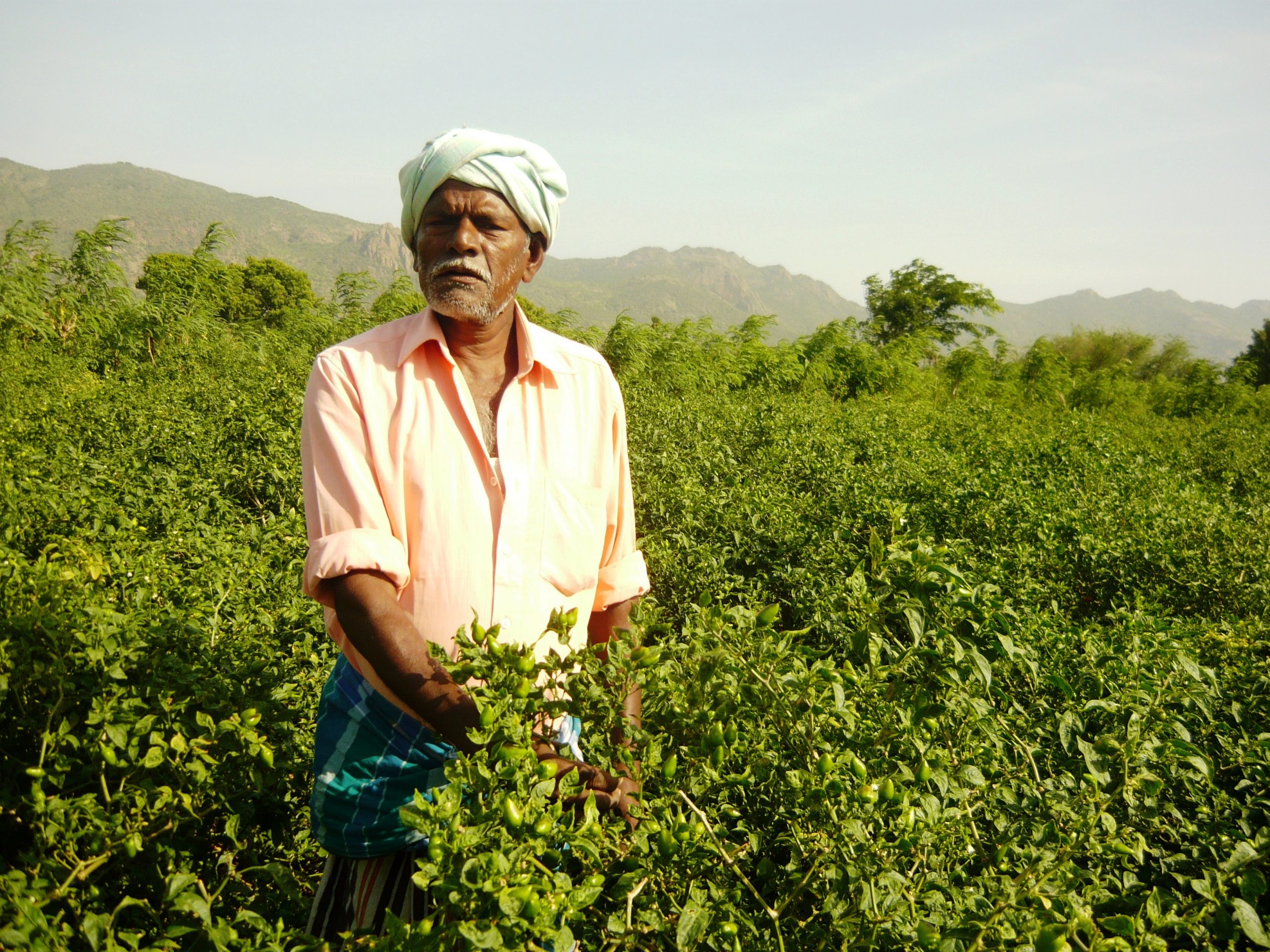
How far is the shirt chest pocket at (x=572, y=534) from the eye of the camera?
1.59 meters

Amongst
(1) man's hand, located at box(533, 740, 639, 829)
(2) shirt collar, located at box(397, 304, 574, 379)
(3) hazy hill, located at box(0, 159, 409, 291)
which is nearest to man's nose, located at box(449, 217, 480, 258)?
(2) shirt collar, located at box(397, 304, 574, 379)

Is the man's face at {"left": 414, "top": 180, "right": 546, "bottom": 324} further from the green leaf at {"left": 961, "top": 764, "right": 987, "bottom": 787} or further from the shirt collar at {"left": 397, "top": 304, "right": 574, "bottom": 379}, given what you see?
the green leaf at {"left": 961, "top": 764, "right": 987, "bottom": 787}

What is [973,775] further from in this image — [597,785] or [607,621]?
[607,621]

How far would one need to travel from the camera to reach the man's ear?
1.76 metres

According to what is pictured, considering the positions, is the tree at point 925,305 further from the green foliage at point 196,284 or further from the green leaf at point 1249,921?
the green leaf at point 1249,921

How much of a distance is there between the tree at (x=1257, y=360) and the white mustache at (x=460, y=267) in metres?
27.9

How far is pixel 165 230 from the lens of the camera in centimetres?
16550

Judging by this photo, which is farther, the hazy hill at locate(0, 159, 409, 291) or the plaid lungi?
the hazy hill at locate(0, 159, 409, 291)

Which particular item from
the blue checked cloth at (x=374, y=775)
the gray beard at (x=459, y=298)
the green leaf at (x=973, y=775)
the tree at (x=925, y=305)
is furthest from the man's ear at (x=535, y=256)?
the tree at (x=925, y=305)

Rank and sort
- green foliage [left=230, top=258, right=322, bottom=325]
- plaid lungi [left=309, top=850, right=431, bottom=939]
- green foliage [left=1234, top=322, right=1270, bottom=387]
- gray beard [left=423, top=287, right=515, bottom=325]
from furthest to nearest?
green foliage [left=230, top=258, right=322, bottom=325] < green foliage [left=1234, top=322, right=1270, bottom=387] < gray beard [left=423, top=287, right=515, bottom=325] < plaid lungi [left=309, top=850, right=431, bottom=939]

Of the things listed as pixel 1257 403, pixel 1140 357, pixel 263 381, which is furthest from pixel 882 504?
pixel 1140 357

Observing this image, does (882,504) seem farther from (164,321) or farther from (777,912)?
(164,321)

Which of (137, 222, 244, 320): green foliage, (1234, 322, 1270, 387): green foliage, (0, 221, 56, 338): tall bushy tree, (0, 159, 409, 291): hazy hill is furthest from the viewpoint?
(0, 159, 409, 291): hazy hill

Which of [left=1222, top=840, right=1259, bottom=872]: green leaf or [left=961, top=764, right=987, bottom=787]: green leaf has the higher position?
[left=961, top=764, right=987, bottom=787]: green leaf
